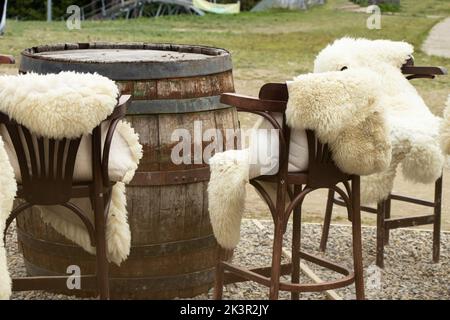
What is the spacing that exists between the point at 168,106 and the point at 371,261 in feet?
6.36

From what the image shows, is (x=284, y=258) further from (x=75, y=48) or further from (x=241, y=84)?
(x=241, y=84)

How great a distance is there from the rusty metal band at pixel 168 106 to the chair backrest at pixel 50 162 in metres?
0.80

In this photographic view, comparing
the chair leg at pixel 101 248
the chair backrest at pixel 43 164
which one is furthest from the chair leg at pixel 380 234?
the chair backrest at pixel 43 164

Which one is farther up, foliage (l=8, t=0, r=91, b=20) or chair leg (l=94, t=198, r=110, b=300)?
chair leg (l=94, t=198, r=110, b=300)

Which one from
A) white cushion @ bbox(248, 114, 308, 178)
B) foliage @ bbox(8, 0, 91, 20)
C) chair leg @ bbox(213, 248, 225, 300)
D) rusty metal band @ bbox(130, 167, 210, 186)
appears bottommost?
foliage @ bbox(8, 0, 91, 20)

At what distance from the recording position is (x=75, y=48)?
17.8 feet

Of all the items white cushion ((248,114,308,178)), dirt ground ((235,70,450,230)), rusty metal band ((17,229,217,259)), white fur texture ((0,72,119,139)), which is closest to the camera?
white fur texture ((0,72,119,139))

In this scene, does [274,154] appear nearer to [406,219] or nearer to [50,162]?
[50,162]

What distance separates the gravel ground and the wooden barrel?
0.27 m

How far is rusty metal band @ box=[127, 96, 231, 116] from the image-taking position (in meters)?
4.57

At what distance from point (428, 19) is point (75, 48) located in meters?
21.6

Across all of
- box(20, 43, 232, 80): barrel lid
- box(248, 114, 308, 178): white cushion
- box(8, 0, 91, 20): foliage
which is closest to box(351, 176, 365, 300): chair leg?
box(248, 114, 308, 178): white cushion
